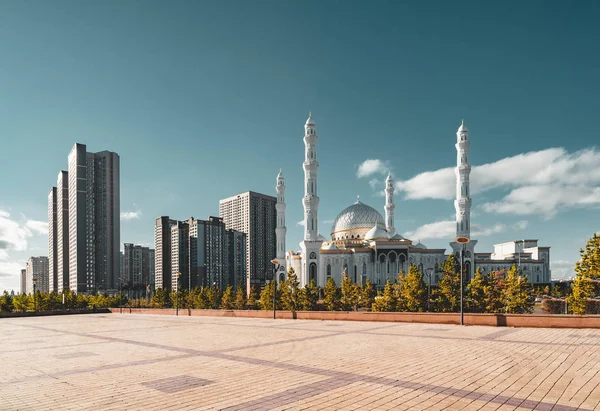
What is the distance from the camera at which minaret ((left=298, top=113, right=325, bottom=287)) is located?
86.4 m

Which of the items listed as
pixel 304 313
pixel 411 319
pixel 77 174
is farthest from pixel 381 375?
pixel 77 174

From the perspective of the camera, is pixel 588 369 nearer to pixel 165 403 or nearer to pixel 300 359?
pixel 300 359

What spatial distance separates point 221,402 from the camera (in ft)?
27.7

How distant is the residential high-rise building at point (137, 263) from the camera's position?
591 feet

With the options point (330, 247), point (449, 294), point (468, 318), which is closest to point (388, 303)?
point (449, 294)

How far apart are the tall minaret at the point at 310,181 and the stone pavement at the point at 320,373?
6841 centimetres

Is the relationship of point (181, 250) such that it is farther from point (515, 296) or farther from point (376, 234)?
point (515, 296)

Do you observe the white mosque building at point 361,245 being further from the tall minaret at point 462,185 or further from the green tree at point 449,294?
the green tree at point 449,294

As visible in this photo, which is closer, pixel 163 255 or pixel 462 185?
pixel 462 185

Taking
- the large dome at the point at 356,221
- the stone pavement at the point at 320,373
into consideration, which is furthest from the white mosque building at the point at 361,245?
the stone pavement at the point at 320,373

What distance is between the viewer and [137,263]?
604 ft

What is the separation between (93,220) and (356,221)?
9035cm

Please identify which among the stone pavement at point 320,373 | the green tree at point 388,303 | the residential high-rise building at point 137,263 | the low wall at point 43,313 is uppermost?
the stone pavement at point 320,373

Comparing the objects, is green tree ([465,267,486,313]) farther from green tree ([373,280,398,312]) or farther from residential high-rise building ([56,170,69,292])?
residential high-rise building ([56,170,69,292])
